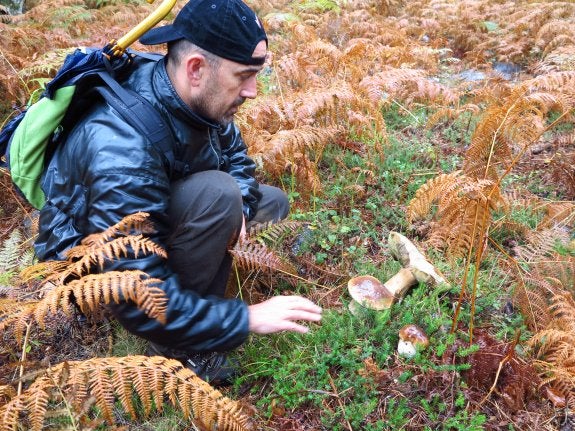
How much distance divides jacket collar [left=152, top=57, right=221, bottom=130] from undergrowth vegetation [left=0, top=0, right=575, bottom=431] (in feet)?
3.03

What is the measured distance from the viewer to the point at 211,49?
2605 millimetres

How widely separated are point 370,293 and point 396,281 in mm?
284

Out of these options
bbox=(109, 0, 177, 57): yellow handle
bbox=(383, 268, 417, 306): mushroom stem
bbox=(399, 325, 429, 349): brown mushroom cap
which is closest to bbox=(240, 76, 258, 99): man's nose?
bbox=(109, 0, 177, 57): yellow handle

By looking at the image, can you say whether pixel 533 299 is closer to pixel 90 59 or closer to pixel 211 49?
pixel 211 49

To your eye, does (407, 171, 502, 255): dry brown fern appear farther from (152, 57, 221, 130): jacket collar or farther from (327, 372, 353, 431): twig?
(152, 57, 221, 130): jacket collar

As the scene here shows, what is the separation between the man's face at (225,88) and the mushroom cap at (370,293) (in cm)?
143

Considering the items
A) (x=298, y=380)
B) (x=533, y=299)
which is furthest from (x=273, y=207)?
(x=533, y=299)

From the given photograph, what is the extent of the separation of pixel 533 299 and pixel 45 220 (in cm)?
314

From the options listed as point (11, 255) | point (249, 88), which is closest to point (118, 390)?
point (249, 88)

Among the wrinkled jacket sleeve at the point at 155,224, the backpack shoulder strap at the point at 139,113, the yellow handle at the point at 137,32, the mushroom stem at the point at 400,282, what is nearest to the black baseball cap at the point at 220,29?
the yellow handle at the point at 137,32

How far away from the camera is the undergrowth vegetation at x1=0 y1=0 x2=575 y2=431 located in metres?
2.36

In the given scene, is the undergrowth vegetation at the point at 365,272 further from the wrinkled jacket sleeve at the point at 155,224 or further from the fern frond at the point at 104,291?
the wrinkled jacket sleeve at the point at 155,224

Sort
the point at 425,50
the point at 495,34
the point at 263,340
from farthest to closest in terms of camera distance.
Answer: the point at 495,34
the point at 425,50
the point at 263,340

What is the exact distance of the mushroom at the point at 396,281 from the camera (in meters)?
3.06
